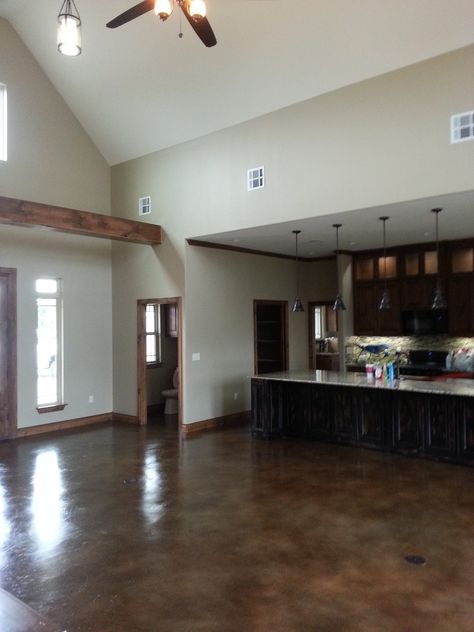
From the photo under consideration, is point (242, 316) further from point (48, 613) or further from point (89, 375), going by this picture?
point (48, 613)

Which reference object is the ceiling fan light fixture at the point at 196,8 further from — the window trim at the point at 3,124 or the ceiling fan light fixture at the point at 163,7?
the window trim at the point at 3,124

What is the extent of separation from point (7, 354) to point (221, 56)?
5004 mm

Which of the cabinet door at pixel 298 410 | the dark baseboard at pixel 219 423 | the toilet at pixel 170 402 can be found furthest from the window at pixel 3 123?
the cabinet door at pixel 298 410

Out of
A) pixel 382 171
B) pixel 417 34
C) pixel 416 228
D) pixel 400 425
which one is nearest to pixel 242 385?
pixel 400 425

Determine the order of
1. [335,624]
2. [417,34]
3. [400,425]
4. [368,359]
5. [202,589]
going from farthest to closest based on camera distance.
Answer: [368,359], [400,425], [417,34], [202,589], [335,624]

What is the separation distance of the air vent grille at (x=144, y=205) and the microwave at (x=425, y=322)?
15.4 feet

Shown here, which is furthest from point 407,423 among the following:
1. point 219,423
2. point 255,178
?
point 255,178

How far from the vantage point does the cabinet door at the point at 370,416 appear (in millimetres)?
6359

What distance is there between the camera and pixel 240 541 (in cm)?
385

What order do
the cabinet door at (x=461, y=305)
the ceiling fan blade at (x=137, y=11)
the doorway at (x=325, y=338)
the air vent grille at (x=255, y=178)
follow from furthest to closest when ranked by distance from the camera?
1. the doorway at (x=325, y=338)
2. the cabinet door at (x=461, y=305)
3. the air vent grille at (x=255, y=178)
4. the ceiling fan blade at (x=137, y=11)

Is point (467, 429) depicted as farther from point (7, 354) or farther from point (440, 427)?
point (7, 354)

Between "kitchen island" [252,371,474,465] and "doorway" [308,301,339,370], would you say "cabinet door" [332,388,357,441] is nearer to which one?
"kitchen island" [252,371,474,465]

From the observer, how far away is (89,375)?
848cm

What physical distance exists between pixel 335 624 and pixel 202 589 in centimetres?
85
